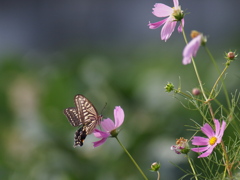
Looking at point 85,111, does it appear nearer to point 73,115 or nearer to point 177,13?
point 73,115

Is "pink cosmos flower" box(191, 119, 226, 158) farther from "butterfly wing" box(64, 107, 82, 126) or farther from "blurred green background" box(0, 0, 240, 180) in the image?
"blurred green background" box(0, 0, 240, 180)

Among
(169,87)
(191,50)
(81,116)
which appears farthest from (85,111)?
(191,50)

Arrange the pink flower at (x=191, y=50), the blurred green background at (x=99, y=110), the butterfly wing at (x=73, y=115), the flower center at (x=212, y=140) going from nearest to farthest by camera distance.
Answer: the pink flower at (x=191, y=50) < the flower center at (x=212, y=140) < the butterfly wing at (x=73, y=115) < the blurred green background at (x=99, y=110)

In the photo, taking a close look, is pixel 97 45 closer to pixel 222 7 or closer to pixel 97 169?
pixel 222 7

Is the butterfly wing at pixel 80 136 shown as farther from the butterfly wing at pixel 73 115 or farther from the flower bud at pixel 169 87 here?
the flower bud at pixel 169 87

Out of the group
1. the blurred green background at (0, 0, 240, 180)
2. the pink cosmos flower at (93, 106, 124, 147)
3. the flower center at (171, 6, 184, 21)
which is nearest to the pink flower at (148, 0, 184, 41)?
the flower center at (171, 6, 184, 21)

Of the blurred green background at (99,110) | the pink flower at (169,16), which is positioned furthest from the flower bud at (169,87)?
the blurred green background at (99,110)

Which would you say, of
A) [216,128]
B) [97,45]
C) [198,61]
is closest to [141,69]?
[198,61]
